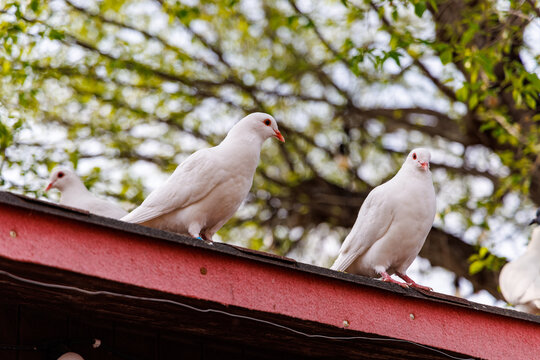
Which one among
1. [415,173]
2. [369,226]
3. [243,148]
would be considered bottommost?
[369,226]

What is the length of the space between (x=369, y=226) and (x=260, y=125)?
0.96 metres

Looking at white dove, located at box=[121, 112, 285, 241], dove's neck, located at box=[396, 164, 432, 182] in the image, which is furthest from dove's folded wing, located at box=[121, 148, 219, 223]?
dove's neck, located at box=[396, 164, 432, 182]

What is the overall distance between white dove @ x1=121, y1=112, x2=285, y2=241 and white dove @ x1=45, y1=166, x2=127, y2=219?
2.17 meters

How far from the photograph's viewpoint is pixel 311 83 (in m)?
12.8

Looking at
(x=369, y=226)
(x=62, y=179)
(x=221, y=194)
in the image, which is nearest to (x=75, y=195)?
(x=62, y=179)

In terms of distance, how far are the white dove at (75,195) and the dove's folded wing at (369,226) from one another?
7.36 feet

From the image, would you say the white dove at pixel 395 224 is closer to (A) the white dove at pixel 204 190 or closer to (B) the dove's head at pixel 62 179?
(A) the white dove at pixel 204 190

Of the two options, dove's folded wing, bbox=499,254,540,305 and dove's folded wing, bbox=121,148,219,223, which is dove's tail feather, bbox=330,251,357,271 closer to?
dove's folded wing, bbox=121,148,219,223

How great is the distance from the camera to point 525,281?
6.20 m

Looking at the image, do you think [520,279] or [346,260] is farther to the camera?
[520,279]

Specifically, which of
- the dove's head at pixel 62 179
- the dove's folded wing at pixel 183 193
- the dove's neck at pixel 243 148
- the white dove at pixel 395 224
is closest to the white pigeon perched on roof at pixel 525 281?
the white dove at pixel 395 224

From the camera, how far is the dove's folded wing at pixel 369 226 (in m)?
5.01

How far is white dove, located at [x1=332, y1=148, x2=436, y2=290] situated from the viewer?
4957 mm

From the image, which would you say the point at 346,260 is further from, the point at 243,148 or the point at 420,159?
the point at 243,148
